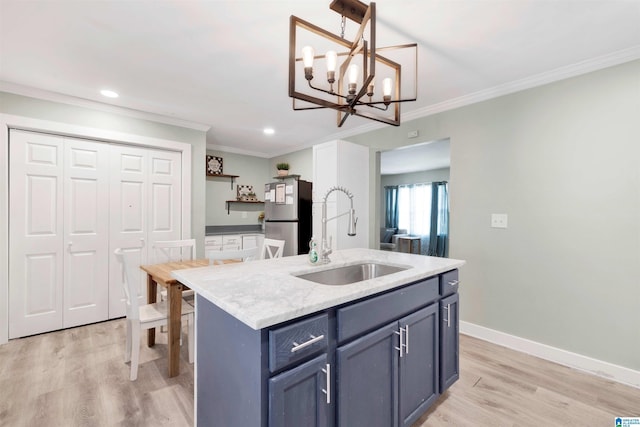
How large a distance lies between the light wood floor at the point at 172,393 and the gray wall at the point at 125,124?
71.8 inches

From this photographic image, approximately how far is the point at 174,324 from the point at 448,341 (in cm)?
194

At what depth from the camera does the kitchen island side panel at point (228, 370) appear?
96 cm

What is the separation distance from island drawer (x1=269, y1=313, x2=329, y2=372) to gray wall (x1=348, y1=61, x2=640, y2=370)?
2.30m

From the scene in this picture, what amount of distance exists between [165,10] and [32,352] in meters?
3.03

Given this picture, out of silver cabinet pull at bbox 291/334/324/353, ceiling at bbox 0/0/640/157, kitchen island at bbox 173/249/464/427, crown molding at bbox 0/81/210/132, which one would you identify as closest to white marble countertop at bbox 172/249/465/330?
kitchen island at bbox 173/249/464/427

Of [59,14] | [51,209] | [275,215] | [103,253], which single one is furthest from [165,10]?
[275,215]

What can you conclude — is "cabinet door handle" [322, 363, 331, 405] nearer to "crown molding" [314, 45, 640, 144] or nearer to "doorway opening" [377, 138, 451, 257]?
"crown molding" [314, 45, 640, 144]

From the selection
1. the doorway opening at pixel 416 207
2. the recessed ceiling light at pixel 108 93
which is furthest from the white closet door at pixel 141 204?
the doorway opening at pixel 416 207

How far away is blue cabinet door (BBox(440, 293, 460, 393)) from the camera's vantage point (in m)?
1.78

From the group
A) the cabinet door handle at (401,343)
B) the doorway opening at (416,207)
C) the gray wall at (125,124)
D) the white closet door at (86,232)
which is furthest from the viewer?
the doorway opening at (416,207)

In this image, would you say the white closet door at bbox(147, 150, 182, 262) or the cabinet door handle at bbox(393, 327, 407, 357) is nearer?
the cabinet door handle at bbox(393, 327, 407, 357)

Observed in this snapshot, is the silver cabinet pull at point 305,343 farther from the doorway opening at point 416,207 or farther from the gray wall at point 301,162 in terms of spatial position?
the doorway opening at point 416,207

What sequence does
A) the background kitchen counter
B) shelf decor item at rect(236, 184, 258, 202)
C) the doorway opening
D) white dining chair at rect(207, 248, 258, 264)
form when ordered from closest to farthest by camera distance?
white dining chair at rect(207, 248, 258, 264)
the background kitchen counter
shelf decor item at rect(236, 184, 258, 202)
the doorway opening

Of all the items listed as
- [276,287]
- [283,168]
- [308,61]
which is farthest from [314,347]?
[283,168]
